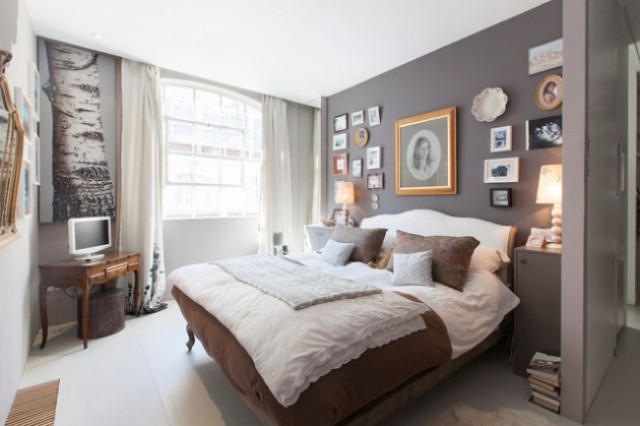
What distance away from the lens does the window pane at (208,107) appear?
4.08 m

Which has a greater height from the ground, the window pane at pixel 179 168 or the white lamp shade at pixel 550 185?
the window pane at pixel 179 168

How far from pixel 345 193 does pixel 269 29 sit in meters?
2.06

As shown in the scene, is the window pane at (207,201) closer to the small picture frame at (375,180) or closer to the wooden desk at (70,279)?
the wooden desk at (70,279)

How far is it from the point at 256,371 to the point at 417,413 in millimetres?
1073

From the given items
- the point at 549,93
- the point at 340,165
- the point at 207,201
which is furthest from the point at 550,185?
the point at 207,201

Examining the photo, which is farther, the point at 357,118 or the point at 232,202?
the point at 232,202

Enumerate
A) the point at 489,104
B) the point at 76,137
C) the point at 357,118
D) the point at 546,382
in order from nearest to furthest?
the point at 546,382
the point at 489,104
the point at 76,137
the point at 357,118

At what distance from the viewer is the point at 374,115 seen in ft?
12.5

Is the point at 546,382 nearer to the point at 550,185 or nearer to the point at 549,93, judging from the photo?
the point at 550,185

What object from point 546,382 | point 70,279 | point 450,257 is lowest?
point 546,382

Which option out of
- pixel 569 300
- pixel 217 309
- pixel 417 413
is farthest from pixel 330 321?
pixel 569 300

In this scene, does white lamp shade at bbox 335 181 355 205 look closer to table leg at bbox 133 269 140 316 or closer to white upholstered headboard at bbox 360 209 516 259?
white upholstered headboard at bbox 360 209 516 259

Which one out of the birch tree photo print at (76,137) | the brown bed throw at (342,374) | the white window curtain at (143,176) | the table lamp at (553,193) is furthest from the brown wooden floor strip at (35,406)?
the table lamp at (553,193)

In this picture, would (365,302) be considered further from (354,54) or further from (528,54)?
(354,54)
